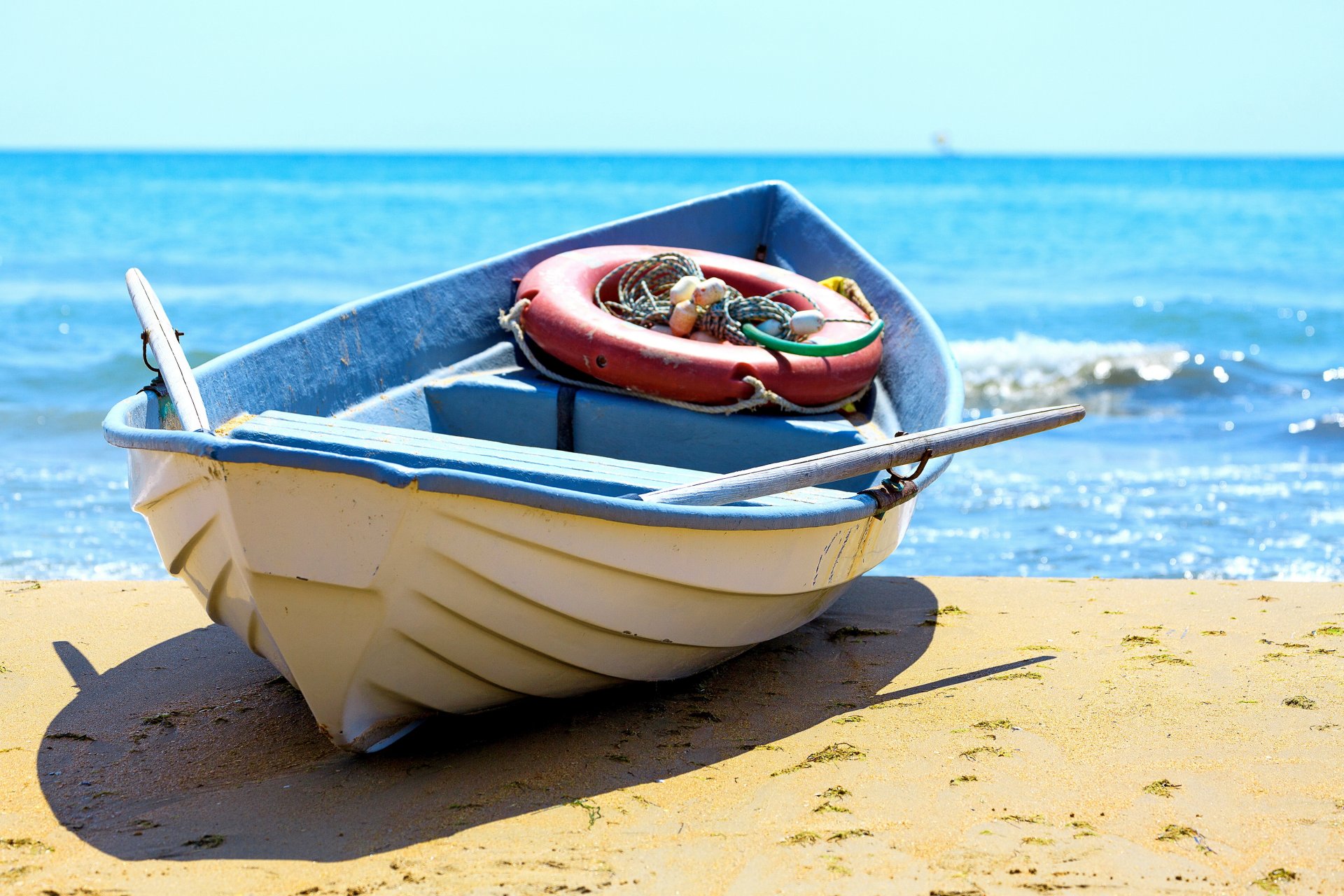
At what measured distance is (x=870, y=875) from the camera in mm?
2164

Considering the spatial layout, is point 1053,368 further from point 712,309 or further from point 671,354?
point 671,354

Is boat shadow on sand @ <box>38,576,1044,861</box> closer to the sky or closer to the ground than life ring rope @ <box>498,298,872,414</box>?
closer to the ground

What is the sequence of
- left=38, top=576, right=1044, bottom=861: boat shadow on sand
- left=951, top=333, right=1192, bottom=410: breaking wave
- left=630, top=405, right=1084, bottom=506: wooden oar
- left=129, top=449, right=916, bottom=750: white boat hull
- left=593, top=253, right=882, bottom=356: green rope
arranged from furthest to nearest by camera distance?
left=951, top=333, right=1192, bottom=410: breaking wave, left=593, top=253, right=882, bottom=356: green rope, left=630, top=405, right=1084, bottom=506: wooden oar, left=38, top=576, right=1044, bottom=861: boat shadow on sand, left=129, top=449, right=916, bottom=750: white boat hull

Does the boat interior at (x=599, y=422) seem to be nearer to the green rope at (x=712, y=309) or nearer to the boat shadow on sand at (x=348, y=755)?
the green rope at (x=712, y=309)

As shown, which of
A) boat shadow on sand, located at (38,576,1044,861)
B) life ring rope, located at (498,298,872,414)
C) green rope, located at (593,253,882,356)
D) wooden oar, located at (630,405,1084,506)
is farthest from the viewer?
green rope, located at (593,253,882,356)

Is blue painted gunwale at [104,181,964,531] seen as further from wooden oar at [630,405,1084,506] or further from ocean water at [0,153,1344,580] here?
ocean water at [0,153,1344,580]

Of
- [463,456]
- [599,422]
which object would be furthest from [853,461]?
[599,422]

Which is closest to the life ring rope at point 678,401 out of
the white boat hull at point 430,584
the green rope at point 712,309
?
the green rope at point 712,309

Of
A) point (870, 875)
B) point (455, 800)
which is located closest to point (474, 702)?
point (455, 800)

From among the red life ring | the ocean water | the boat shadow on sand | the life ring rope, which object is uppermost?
the red life ring

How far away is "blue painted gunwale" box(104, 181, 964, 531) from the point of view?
7.20 ft

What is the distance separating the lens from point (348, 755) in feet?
8.86

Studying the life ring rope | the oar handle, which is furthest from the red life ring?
the oar handle

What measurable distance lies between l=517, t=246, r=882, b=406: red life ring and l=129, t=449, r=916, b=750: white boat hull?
100 cm
